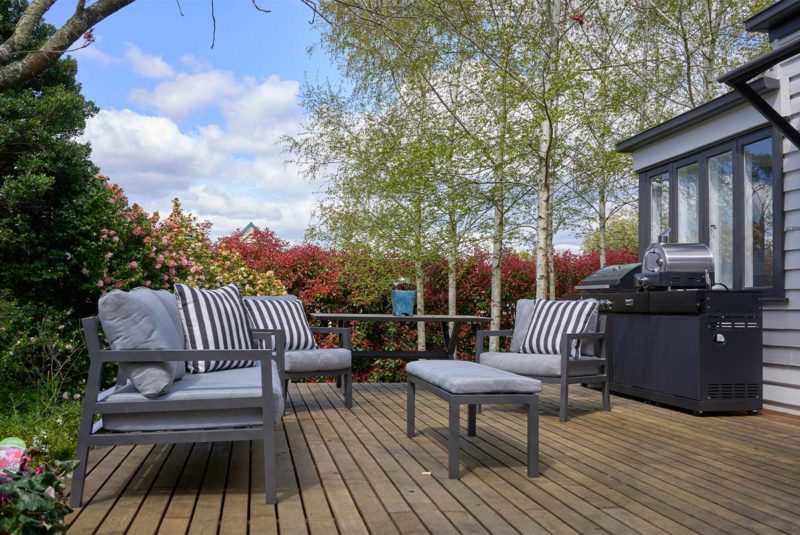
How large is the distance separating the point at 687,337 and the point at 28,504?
4.81 meters

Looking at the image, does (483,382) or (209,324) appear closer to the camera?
(483,382)

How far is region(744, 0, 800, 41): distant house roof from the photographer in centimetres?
520

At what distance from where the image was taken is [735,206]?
6.11 m

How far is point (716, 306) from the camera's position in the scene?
5293 millimetres

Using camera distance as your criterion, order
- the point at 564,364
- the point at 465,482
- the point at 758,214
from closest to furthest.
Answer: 1. the point at 465,482
2. the point at 564,364
3. the point at 758,214

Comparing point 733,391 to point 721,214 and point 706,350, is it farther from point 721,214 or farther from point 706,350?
point 721,214

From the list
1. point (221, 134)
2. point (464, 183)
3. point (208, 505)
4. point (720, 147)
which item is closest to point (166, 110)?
point (221, 134)

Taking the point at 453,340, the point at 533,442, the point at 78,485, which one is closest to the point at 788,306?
the point at 453,340

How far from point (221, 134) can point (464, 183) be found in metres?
4.67

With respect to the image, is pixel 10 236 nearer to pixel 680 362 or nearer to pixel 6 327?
pixel 6 327

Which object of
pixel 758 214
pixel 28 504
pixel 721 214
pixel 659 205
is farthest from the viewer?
pixel 659 205

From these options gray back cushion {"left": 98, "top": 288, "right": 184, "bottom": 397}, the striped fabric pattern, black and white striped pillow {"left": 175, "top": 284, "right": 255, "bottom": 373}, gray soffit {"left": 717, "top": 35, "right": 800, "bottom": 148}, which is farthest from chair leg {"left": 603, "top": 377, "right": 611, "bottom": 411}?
gray back cushion {"left": 98, "top": 288, "right": 184, "bottom": 397}

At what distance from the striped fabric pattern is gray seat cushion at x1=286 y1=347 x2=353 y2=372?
1.50 m

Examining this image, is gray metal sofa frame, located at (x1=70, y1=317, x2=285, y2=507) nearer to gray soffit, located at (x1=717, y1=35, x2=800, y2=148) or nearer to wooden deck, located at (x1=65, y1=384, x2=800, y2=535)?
wooden deck, located at (x1=65, y1=384, x2=800, y2=535)
